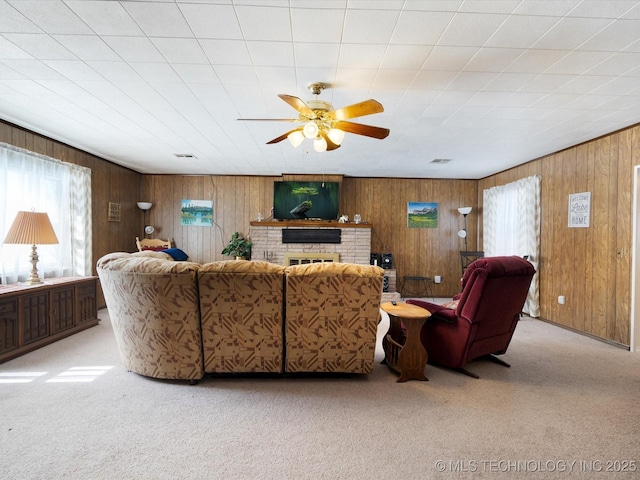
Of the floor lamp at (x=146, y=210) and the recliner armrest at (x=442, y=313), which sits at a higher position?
the floor lamp at (x=146, y=210)

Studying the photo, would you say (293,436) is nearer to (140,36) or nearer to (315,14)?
(315,14)

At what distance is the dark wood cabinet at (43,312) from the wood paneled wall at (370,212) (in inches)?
105

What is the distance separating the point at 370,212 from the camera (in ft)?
22.2

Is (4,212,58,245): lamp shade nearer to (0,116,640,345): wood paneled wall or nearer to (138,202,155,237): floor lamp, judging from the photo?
(0,116,640,345): wood paneled wall

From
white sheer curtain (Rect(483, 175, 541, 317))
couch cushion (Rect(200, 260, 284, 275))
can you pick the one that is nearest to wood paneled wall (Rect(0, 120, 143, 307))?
couch cushion (Rect(200, 260, 284, 275))

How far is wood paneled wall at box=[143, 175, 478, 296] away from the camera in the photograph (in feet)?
21.9

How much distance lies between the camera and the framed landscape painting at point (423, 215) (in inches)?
266

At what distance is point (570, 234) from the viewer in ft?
14.2

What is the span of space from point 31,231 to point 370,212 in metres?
5.46

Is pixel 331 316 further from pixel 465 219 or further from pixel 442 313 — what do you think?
pixel 465 219

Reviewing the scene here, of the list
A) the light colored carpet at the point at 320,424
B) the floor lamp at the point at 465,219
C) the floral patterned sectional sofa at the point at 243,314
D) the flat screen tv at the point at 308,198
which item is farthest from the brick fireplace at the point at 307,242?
the floral patterned sectional sofa at the point at 243,314

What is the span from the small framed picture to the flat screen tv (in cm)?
290

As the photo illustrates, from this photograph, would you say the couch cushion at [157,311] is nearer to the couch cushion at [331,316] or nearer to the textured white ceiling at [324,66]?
the couch cushion at [331,316]

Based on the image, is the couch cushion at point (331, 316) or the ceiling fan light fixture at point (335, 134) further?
the ceiling fan light fixture at point (335, 134)
